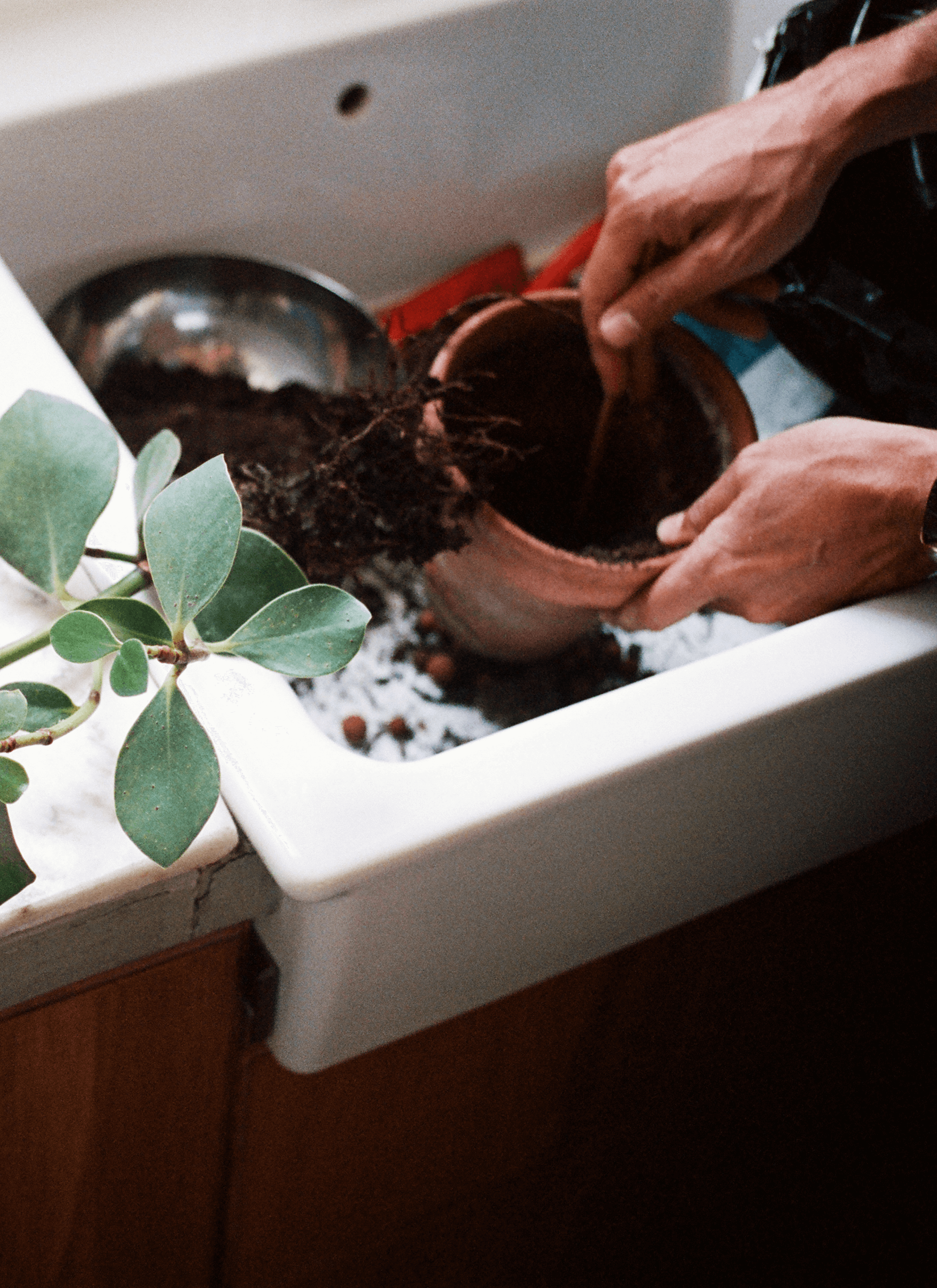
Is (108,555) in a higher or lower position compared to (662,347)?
higher

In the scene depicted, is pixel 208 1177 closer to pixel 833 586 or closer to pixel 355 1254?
pixel 355 1254

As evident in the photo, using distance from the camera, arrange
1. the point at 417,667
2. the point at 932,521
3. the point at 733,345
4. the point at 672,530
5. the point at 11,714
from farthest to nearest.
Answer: the point at 733,345 → the point at 417,667 → the point at 672,530 → the point at 932,521 → the point at 11,714

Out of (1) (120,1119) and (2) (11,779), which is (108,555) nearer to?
(2) (11,779)

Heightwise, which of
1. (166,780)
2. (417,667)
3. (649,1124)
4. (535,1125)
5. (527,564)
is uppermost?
(166,780)

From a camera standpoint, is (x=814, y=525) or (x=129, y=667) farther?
(x=814, y=525)

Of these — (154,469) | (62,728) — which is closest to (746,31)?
(154,469)

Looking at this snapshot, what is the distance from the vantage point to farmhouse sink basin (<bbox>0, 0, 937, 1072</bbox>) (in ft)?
1.35

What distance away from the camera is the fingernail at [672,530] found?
59 centimetres

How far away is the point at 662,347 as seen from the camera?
65cm

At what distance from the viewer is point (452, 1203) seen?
0.80 meters

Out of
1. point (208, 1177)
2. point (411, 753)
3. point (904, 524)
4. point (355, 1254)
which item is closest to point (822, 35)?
point (904, 524)

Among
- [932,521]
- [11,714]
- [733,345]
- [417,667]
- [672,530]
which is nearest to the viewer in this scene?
[11,714]

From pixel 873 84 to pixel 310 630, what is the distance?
1.48 ft

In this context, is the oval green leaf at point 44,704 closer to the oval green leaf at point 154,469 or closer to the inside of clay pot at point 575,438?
the oval green leaf at point 154,469
